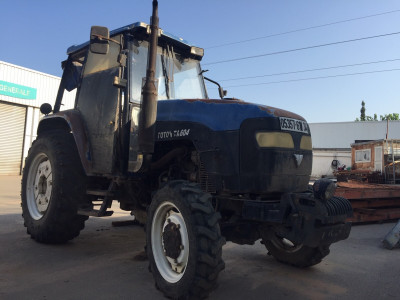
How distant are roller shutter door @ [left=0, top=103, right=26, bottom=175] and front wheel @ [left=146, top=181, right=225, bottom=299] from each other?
65.4 ft

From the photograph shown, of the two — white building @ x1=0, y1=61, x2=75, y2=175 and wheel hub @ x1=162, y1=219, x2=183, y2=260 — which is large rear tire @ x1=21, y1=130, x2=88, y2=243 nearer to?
wheel hub @ x1=162, y1=219, x2=183, y2=260

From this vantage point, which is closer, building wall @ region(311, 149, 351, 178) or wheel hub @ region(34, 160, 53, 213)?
wheel hub @ region(34, 160, 53, 213)

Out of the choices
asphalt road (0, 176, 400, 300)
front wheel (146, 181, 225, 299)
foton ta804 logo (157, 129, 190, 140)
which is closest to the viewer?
front wheel (146, 181, 225, 299)

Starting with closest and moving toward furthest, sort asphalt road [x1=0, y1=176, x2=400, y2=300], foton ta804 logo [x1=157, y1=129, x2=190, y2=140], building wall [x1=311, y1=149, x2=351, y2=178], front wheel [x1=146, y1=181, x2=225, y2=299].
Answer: front wheel [x1=146, y1=181, x2=225, y2=299] → asphalt road [x1=0, y1=176, x2=400, y2=300] → foton ta804 logo [x1=157, y1=129, x2=190, y2=140] → building wall [x1=311, y1=149, x2=351, y2=178]

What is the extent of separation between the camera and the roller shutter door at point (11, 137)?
2039 centimetres

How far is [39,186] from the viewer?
538cm

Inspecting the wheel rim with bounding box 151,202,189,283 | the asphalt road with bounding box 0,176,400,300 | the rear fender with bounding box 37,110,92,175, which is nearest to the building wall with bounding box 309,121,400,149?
the asphalt road with bounding box 0,176,400,300

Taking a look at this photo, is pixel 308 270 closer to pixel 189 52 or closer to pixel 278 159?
pixel 278 159

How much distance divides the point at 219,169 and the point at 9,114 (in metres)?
20.8

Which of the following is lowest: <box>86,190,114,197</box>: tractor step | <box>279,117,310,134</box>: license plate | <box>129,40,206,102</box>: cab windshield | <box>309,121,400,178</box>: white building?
<box>86,190,114,197</box>: tractor step

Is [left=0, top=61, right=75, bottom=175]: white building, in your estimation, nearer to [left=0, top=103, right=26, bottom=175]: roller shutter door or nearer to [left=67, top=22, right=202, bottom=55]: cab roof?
[left=0, top=103, right=26, bottom=175]: roller shutter door

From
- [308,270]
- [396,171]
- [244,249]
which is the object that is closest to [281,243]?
[308,270]

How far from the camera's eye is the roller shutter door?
66.9 feet

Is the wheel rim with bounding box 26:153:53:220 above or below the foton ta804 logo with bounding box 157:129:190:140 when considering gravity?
below
